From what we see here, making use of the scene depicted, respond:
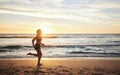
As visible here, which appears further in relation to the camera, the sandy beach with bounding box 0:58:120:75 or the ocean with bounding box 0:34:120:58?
the ocean with bounding box 0:34:120:58

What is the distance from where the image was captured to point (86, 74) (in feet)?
35.3

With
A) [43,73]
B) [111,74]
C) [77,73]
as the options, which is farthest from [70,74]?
[111,74]

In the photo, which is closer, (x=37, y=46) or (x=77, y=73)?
(x=77, y=73)

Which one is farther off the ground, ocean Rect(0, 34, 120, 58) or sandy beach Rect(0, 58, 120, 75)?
sandy beach Rect(0, 58, 120, 75)

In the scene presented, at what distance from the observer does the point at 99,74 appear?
10.8m

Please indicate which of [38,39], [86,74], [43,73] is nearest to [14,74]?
[43,73]

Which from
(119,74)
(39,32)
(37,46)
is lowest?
(119,74)

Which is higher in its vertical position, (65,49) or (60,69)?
(60,69)

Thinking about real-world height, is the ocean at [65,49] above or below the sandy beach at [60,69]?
below

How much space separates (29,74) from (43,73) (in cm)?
66

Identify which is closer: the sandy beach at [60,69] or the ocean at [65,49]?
the sandy beach at [60,69]

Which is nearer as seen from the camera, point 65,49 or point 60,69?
point 60,69

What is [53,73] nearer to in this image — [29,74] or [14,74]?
[29,74]

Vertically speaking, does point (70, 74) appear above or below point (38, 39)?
below
